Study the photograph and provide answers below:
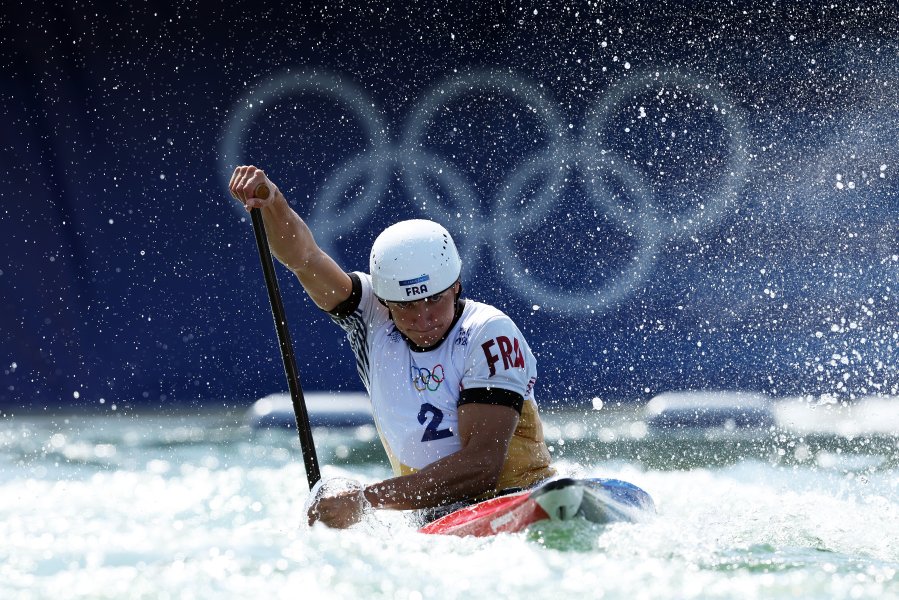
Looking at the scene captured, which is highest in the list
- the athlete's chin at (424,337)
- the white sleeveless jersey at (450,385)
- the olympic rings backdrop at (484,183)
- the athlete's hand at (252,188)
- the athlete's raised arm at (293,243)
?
the olympic rings backdrop at (484,183)

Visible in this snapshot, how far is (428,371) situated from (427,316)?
9.0 inches

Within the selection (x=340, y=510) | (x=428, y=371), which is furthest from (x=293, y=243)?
(x=340, y=510)

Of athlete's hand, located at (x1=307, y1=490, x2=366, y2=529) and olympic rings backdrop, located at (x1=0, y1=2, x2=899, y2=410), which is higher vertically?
olympic rings backdrop, located at (x1=0, y1=2, x2=899, y2=410)

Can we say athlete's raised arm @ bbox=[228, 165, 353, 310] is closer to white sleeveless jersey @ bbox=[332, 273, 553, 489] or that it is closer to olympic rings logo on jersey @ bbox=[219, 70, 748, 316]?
white sleeveless jersey @ bbox=[332, 273, 553, 489]

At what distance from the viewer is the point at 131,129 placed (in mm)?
9969

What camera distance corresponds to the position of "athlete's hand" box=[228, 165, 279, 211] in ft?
15.8

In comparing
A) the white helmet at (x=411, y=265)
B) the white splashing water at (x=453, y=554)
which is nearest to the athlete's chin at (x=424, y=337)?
the white helmet at (x=411, y=265)

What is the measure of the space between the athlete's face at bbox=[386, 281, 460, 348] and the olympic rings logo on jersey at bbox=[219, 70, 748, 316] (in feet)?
16.7

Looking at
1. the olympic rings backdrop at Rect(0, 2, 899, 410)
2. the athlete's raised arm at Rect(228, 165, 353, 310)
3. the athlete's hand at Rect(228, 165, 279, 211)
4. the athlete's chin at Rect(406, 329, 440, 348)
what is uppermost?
the olympic rings backdrop at Rect(0, 2, 899, 410)

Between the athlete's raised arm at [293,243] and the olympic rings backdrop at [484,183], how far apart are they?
4767 millimetres

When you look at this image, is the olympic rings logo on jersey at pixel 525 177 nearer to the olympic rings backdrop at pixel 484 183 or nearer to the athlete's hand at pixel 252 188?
the olympic rings backdrop at pixel 484 183

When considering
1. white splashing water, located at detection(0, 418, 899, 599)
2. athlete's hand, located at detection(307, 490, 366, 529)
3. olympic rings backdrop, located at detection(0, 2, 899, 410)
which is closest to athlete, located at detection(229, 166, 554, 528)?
athlete's hand, located at detection(307, 490, 366, 529)

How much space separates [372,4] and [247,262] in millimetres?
2553

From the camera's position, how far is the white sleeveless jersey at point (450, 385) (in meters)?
4.50
